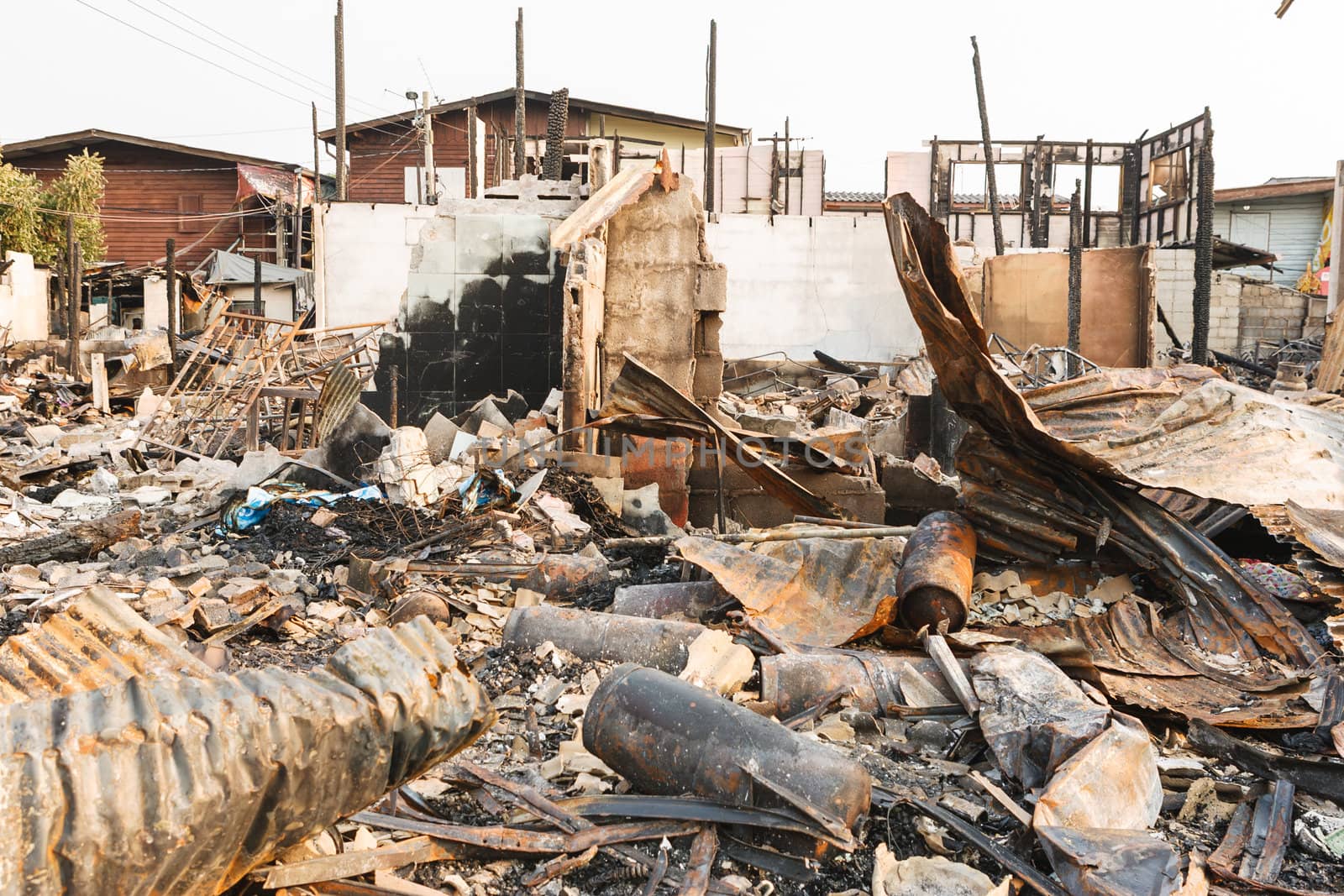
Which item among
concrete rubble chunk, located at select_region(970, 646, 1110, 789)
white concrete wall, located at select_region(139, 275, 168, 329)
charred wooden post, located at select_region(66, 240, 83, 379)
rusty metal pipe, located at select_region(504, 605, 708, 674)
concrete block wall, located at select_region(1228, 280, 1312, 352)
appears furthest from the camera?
white concrete wall, located at select_region(139, 275, 168, 329)

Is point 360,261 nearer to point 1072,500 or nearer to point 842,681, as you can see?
point 1072,500

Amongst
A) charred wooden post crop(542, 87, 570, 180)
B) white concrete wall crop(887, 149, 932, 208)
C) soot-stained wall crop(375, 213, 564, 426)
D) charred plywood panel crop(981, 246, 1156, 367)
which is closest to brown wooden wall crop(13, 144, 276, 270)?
charred wooden post crop(542, 87, 570, 180)

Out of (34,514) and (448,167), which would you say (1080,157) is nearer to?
(448,167)

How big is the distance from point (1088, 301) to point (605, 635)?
1557 centimetres

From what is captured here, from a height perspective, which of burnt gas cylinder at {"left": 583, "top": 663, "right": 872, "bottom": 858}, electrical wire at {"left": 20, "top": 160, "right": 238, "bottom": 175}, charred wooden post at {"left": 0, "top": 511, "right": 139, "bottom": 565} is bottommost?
charred wooden post at {"left": 0, "top": 511, "right": 139, "bottom": 565}

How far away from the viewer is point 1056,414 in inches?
273

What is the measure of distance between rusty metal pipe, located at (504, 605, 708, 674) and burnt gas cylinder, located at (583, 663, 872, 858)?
1.08 metres

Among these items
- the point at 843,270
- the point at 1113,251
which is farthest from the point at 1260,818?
the point at 843,270

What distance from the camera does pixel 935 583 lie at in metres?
4.96

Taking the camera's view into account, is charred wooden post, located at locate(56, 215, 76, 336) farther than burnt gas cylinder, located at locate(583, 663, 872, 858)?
Yes

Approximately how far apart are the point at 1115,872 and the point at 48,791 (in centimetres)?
258

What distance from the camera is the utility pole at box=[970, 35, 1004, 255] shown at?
879 inches

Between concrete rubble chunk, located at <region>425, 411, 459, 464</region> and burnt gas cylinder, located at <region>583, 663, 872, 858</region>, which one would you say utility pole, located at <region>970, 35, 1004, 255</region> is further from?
burnt gas cylinder, located at <region>583, 663, 872, 858</region>

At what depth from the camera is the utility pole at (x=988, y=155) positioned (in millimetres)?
22328
